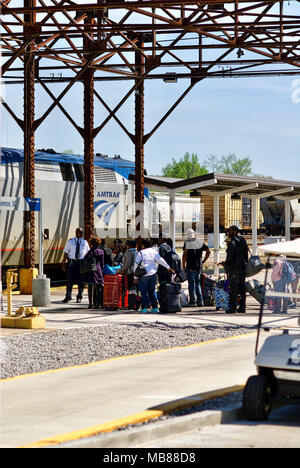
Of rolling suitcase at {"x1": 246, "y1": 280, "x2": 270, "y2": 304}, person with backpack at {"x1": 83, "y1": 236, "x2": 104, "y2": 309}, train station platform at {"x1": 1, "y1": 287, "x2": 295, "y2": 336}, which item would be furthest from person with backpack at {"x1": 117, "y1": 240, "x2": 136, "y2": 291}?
rolling suitcase at {"x1": 246, "y1": 280, "x2": 270, "y2": 304}

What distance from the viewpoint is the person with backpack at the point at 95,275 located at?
23.2 metres

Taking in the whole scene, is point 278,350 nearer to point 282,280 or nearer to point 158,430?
point 282,280

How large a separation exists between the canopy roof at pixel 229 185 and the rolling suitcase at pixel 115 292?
517cm

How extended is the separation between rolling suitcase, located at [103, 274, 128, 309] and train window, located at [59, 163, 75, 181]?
35.6 ft

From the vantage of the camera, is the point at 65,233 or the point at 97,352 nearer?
the point at 97,352

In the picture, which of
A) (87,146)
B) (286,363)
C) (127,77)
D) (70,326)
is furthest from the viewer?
(127,77)

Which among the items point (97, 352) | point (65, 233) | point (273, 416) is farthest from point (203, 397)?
point (65, 233)

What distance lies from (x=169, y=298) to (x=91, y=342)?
19.1 feet

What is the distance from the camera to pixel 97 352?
15.0 meters

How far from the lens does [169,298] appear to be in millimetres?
21906

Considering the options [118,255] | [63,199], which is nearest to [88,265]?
[118,255]
